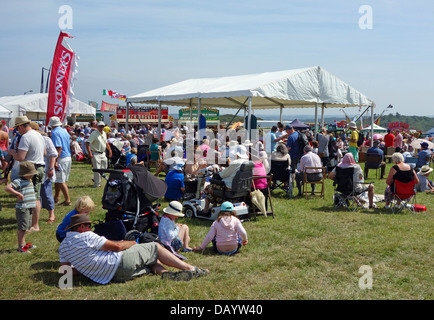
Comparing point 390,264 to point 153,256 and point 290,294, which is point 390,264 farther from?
point 153,256

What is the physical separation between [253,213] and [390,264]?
2.61 meters

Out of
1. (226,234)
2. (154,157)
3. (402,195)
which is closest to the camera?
(226,234)

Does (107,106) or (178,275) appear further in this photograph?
(107,106)

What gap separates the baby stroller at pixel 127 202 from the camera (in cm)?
476

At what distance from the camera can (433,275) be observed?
4430mm

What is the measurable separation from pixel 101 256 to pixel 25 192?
6.11 ft

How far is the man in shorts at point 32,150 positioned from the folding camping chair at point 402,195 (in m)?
6.25

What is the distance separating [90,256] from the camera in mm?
4039

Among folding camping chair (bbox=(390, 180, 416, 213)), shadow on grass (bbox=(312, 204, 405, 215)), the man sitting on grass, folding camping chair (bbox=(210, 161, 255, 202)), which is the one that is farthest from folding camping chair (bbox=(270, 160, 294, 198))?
the man sitting on grass

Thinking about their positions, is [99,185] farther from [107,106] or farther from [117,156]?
[107,106]

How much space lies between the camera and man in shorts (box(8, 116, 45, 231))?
221 inches

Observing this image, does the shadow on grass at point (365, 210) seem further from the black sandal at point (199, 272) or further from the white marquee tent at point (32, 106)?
the white marquee tent at point (32, 106)

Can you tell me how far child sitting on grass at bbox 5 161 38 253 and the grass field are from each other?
188mm

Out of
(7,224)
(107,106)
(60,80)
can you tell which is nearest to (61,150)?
(7,224)
